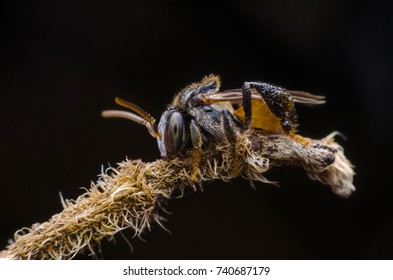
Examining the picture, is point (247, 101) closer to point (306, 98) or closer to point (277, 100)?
point (277, 100)

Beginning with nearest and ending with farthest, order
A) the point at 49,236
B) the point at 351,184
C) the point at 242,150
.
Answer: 1. the point at 49,236
2. the point at 242,150
3. the point at 351,184

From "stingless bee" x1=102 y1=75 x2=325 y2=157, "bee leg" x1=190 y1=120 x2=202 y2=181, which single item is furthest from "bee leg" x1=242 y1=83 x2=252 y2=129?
"bee leg" x1=190 y1=120 x2=202 y2=181

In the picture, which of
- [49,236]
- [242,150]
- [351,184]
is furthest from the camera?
[351,184]

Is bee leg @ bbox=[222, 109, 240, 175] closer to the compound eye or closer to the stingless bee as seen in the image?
the stingless bee
